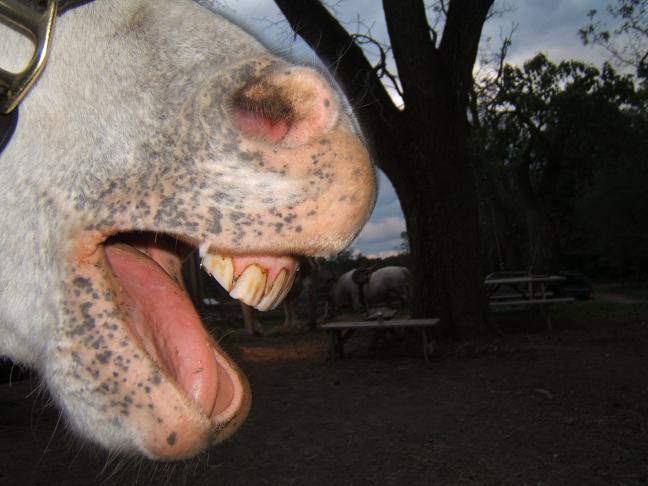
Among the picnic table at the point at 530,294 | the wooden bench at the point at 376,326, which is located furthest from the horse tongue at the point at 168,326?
the picnic table at the point at 530,294

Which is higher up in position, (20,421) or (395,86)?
(395,86)

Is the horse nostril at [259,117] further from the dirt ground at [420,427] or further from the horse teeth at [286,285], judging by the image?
the dirt ground at [420,427]

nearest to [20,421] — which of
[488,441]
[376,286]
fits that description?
[488,441]

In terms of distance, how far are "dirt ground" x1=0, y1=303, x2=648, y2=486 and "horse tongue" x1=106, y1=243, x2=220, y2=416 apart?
43.3 inches

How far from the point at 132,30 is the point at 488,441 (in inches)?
164

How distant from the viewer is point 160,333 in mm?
985

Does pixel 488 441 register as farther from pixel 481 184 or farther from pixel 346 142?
pixel 481 184

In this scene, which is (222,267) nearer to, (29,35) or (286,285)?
(286,285)

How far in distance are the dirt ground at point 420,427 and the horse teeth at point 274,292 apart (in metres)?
1.14

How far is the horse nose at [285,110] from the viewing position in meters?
0.90

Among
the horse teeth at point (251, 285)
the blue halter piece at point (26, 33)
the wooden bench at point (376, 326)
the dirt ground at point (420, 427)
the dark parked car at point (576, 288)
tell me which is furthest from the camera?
the dark parked car at point (576, 288)

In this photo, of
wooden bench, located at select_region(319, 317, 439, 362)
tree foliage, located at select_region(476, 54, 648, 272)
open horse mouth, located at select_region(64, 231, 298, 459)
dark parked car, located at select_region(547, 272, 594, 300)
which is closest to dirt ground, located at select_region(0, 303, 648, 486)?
wooden bench, located at select_region(319, 317, 439, 362)

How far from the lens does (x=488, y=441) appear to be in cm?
421

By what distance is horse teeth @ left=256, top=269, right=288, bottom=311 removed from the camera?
3.43 ft
